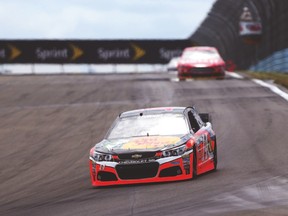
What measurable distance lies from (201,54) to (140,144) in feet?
74.4

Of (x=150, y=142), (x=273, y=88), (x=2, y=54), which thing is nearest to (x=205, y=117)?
(x=150, y=142)

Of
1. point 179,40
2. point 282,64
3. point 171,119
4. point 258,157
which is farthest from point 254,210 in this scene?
point 179,40

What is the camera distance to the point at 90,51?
2712 inches

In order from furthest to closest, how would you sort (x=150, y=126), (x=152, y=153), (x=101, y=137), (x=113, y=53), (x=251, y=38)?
(x=113, y=53) → (x=251, y=38) → (x=101, y=137) → (x=150, y=126) → (x=152, y=153)

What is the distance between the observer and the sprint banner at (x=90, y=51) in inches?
2667

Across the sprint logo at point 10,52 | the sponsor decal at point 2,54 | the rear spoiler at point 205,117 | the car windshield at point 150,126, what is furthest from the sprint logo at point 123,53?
the car windshield at point 150,126

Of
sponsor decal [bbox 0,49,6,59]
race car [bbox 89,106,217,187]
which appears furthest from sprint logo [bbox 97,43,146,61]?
race car [bbox 89,106,217,187]

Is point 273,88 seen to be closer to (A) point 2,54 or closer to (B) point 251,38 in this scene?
(B) point 251,38

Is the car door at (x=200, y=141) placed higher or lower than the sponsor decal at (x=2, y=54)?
higher

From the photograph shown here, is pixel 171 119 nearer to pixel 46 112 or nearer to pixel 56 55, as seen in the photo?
pixel 46 112

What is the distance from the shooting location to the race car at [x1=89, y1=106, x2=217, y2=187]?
11.7 metres

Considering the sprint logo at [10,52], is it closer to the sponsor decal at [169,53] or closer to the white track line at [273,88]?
the sponsor decal at [169,53]

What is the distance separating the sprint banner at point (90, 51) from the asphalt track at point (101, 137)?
33.6 m

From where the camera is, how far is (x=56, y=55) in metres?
68.5
